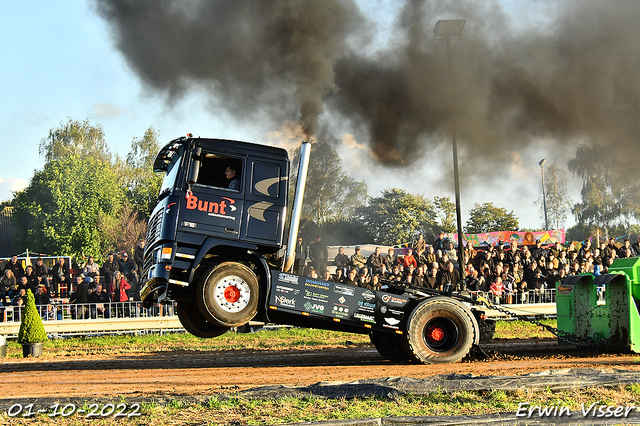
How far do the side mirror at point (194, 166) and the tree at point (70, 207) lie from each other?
36.9 m

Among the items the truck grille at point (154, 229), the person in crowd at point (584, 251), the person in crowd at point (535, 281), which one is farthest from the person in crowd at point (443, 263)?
the truck grille at point (154, 229)

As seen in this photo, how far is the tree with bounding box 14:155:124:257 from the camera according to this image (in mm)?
42875

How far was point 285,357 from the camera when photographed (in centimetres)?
1127

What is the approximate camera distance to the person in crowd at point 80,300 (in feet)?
50.9

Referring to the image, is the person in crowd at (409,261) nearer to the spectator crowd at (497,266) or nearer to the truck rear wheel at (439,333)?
the spectator crowd at (497,266)

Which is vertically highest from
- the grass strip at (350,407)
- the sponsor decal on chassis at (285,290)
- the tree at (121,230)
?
the tree at (121,230)

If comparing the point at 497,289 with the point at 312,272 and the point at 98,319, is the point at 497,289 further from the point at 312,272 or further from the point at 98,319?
the point at 98,319

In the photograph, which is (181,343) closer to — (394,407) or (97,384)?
(97,384)

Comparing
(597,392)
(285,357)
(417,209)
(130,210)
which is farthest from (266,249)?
(417,209)

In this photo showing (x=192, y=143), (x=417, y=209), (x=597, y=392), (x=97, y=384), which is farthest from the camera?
(x=417, y=209)

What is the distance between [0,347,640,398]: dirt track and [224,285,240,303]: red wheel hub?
115 centimetres

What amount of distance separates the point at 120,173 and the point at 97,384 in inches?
1932

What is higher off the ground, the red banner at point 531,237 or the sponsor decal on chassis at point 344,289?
the red banner at point 531,237

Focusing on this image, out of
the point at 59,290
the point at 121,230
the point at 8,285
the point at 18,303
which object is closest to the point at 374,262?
the point at 59,290
